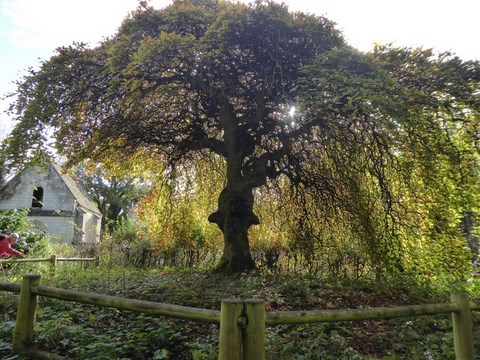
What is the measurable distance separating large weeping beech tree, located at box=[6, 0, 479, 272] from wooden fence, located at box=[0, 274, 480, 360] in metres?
4.13

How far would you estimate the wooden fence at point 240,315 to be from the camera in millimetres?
2621

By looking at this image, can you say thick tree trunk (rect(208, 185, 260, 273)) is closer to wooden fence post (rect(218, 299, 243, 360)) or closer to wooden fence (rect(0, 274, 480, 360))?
wooden fence (rect(0, 274, 480, 360))

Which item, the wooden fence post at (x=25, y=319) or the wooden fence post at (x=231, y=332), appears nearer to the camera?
the wooden fence post at (x=231, y=332)

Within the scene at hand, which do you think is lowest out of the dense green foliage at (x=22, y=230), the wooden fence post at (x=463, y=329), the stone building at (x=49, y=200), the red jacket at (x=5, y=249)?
the wooden fence post at (x=463, y=329)

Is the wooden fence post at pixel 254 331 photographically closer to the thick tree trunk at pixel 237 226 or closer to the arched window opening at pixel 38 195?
the thick tree trunk at pixel 237 226

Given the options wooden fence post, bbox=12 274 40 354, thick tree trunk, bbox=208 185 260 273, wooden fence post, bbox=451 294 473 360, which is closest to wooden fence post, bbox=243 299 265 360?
wooden fence post, bbox=451 294 473 360

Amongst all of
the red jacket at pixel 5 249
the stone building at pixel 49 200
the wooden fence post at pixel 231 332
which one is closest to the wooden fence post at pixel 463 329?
the wooden fence post at pixel 231 332

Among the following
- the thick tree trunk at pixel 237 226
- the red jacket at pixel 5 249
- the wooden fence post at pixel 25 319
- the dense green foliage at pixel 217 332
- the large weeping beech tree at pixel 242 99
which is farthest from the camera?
the red jacket at pixel 5 249

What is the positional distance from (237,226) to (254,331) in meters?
8.26

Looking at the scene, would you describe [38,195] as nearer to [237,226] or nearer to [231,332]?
[237,226]

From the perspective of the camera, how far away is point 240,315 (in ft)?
8.67

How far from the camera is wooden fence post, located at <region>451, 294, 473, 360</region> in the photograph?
3.63m

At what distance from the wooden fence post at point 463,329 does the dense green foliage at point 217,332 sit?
0.70 m

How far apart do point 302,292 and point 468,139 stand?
5044 millimetres
